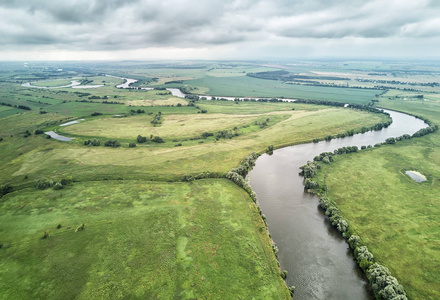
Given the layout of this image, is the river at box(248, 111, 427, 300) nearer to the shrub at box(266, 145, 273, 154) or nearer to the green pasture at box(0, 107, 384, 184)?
the shrub at box(266, 145, 273, 154)

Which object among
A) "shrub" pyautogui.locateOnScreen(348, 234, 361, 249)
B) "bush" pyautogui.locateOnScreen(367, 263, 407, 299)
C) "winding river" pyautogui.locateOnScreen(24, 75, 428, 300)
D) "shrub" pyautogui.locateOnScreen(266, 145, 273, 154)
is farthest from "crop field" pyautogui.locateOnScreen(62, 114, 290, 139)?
"bush" pyautogui.locateOnScreen(367, 263, 407, 299)

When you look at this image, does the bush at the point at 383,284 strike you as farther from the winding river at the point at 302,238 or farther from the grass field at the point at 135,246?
the grass field at the point at 135,246

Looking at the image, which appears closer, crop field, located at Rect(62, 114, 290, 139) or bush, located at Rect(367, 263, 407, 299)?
bush, located at Rect(367, 263, 407, 299)

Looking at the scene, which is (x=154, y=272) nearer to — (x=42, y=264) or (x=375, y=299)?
(x=42, y=264)

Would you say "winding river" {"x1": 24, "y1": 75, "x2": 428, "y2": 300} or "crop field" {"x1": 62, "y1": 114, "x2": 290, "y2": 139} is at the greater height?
"crop field" {"x1": 62, "y1": 114, "x2": 290, "y2": 139}

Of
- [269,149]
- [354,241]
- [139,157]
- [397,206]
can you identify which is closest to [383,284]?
[354,241]

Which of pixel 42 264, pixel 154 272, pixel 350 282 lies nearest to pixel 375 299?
pixel 350 282
